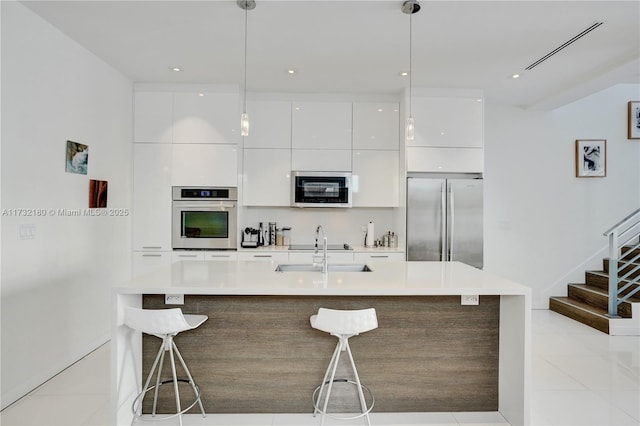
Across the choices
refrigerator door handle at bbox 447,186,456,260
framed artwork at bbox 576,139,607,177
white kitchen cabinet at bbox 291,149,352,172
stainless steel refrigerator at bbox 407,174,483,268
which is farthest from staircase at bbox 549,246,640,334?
white kitchen cabinet at bbox 291,149,352,172

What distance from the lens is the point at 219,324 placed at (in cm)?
246

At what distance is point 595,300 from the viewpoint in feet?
14.9

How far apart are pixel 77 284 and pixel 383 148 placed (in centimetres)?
344

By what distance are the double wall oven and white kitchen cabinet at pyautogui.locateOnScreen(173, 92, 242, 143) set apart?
58 cm

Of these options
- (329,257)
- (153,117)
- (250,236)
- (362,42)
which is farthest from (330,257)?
(153,117)

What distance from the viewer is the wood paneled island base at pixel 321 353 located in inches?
97.0

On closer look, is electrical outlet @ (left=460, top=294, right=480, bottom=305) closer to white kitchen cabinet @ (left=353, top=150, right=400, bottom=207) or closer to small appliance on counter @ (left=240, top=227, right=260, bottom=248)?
white kitchen cabinet @ (left=353, top=150, right=400, bottom=207)

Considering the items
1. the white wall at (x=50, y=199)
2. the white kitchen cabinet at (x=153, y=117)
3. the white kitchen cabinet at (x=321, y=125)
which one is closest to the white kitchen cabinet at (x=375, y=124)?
the white kitchen cabinet at (x=321, y=125)

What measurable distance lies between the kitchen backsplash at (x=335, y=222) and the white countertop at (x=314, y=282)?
2.15 metres

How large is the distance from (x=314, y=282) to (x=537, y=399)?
1814mm

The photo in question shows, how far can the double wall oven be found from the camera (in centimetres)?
431

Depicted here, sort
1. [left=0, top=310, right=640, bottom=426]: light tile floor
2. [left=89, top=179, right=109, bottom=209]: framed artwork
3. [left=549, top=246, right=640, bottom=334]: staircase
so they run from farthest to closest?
[left=549, top=246, right=640, bottom=334]: staircase < [left=89, top=179, right=109, bottom=209]: framed artwork < [left=0, top=310, right=640, bottom=426]: light tile floor

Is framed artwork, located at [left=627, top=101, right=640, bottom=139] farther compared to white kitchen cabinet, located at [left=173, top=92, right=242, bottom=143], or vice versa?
framed artwork, located at [left=627, top=101, right=640, bottom=139]

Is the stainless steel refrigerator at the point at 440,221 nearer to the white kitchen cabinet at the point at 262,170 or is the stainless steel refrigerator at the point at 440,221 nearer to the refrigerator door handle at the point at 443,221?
the refrigerator door handle at the point at 443,221
